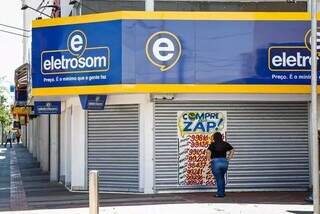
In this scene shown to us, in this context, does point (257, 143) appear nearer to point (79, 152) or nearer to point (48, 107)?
point (79, 152)

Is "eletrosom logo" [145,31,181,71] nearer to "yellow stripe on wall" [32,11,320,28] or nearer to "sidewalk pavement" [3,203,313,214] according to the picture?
"yellow stripe on wall" [32,11,320,28]

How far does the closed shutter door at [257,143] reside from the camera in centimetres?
1596

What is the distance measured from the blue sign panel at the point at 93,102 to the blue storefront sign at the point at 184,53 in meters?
0.34

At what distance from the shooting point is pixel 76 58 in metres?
15.7

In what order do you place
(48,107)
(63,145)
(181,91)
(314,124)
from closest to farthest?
(314,124)
(181,91)
(48,107)
(63,145)

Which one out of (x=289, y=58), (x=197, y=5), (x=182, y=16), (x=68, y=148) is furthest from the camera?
(x=68, y=148)

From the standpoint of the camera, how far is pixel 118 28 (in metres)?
Result: 15.2

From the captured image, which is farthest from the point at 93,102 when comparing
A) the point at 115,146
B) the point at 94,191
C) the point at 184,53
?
the point at 94,191

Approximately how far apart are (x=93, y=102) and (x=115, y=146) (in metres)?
1.35

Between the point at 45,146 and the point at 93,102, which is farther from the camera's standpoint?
the point at 45,146

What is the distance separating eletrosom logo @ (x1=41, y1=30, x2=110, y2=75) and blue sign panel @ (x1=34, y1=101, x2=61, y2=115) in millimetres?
3330

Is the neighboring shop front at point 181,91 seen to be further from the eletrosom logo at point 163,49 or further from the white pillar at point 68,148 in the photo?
the white pillar at point 68,148

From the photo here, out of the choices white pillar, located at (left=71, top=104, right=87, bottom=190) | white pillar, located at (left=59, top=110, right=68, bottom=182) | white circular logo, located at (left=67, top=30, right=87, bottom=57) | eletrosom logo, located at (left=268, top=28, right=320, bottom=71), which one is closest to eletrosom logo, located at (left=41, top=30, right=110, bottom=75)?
white circular logo, located at (left=67, top=30, right=87, bottom=57)

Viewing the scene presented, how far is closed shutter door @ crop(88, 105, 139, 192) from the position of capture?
52.7 feet
